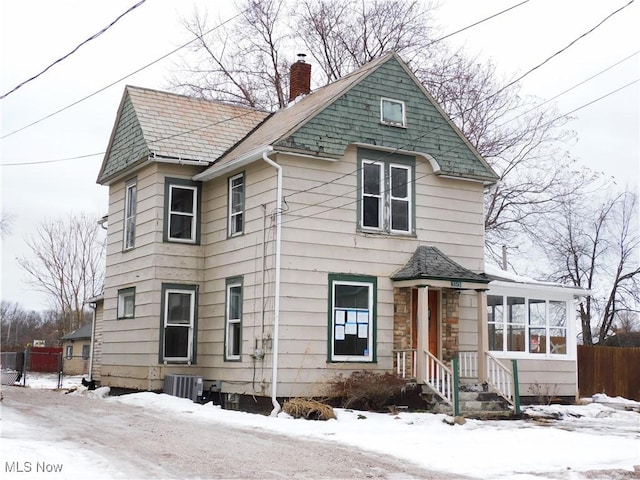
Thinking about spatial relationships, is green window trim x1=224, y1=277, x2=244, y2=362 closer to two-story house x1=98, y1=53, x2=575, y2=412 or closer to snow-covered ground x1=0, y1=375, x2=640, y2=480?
two-story house x1=98, y1=53, x2=575, y2=412

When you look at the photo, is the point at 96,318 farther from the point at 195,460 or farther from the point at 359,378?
the point at 195,460

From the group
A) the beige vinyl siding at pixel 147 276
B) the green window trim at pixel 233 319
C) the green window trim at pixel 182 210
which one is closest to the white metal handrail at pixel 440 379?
the green window trim at pixel 233 319

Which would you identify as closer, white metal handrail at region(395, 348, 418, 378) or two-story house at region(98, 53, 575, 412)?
two-story house at region(98, 53, 575, 412)

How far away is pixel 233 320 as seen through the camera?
61.1 ft

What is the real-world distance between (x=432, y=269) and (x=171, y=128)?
791 cm

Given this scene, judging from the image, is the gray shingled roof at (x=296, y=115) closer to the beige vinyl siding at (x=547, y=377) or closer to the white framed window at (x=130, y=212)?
the white framed window at (x=130, y=212)

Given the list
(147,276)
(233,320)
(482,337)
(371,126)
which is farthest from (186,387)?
(371,126)

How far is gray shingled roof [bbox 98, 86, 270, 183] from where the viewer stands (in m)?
20.6

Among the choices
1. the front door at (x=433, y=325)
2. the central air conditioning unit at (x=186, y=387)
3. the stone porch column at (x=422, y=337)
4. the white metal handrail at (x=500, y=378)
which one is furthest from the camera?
the front door at (x=433, y=325)

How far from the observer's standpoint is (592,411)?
19391 mm

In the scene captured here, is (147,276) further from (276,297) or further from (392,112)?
(392,112)

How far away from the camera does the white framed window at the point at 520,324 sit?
20859 mm

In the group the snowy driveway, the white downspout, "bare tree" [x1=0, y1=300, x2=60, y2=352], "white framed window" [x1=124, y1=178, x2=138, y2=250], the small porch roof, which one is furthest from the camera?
"bare tree" [x1=0, y1=300, x2=60, y2=352]

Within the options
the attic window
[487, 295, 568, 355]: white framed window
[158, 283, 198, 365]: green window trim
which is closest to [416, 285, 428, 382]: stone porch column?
[487, 295, 568, 355]: white framed window
